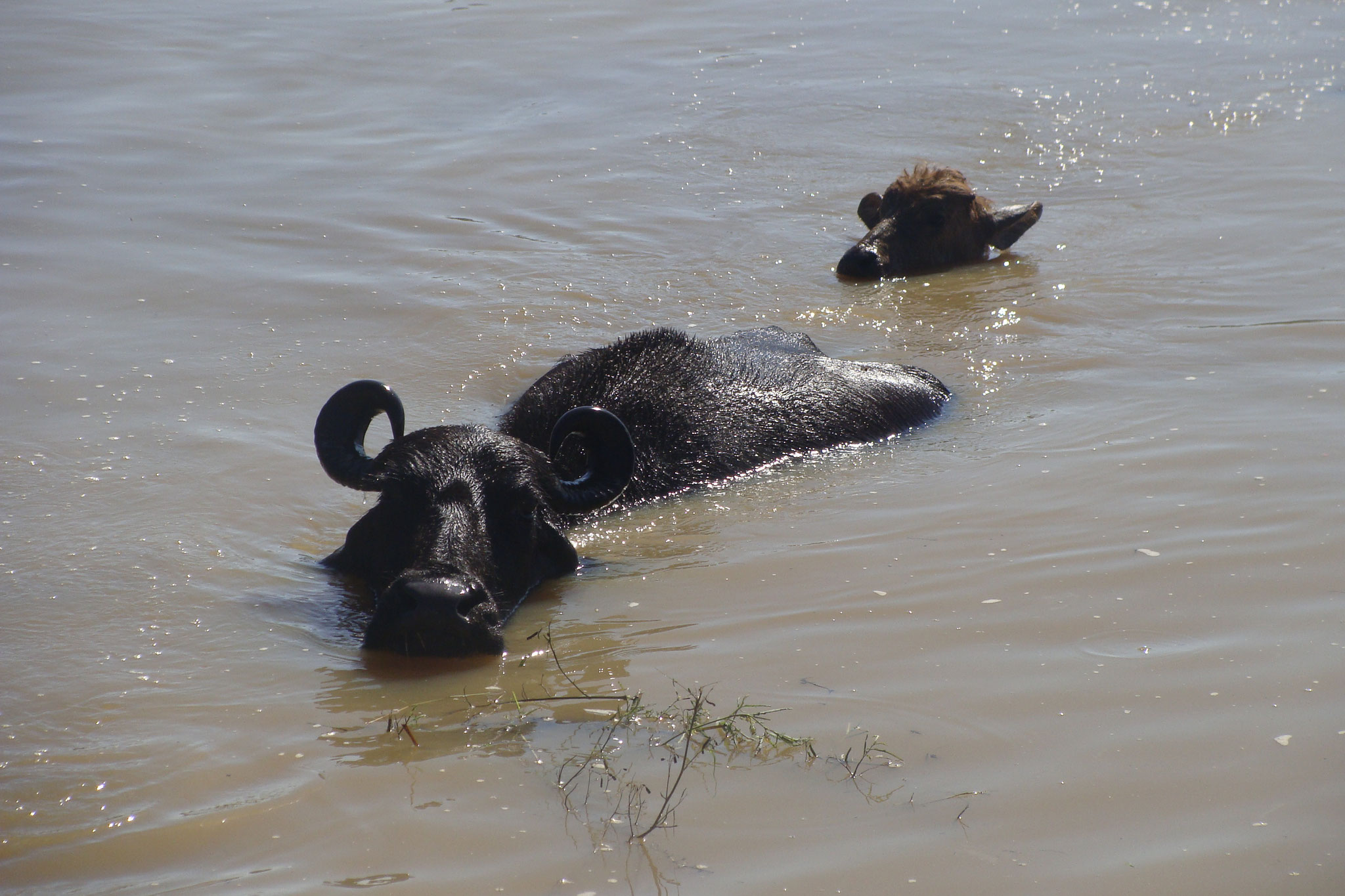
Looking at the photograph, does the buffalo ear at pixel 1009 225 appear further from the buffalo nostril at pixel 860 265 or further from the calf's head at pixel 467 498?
the calf's head at pixel 467 498

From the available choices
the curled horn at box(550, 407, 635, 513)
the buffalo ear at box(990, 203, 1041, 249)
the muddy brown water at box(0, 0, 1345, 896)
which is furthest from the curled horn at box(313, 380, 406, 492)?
the buffalo ear at box(990, 203, 1041, 249)

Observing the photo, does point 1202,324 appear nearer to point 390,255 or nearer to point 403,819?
point 390,255

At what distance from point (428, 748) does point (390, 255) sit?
26.2ft

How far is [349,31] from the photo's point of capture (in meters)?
20.9

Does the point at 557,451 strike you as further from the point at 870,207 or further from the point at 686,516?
the point at 870,207

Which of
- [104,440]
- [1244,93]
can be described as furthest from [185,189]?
[1244,93]

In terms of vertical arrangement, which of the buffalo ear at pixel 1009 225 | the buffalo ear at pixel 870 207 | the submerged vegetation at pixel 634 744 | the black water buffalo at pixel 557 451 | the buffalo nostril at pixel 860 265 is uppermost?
the buffalo ear at pixel 870 207

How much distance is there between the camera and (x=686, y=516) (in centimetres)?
663

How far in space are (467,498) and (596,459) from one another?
78 centimetres

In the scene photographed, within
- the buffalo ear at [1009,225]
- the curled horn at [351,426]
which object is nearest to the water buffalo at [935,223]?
the buffalo ear at [1009,225]

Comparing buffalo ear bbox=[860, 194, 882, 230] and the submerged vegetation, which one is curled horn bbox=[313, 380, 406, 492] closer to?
the submerged vegetation

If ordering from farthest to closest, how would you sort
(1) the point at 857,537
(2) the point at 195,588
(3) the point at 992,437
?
(3) the point at 992,437
(1) the point at 857,537
(2) the point at 195,588

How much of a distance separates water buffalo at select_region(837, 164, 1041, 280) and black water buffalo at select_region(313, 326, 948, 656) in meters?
3.95

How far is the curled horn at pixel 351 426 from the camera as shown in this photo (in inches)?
227
